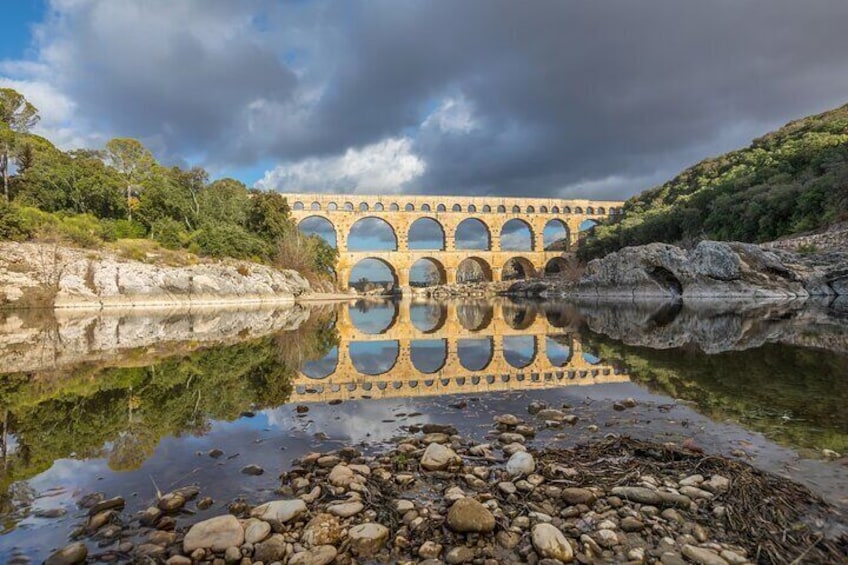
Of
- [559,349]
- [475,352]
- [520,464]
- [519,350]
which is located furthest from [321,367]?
[520,464]

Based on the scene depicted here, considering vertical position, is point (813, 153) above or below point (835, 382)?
above

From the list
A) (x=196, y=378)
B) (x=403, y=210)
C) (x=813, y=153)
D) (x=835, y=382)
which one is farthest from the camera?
(x=403, y=210)

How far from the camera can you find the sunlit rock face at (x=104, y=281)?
71.3ft

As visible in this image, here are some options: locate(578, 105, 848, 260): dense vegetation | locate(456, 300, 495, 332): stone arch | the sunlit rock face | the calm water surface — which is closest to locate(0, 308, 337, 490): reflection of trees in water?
the calm water surface

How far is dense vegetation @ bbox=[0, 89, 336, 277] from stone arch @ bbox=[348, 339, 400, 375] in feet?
70.4

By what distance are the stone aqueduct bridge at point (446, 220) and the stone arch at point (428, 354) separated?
4356cm

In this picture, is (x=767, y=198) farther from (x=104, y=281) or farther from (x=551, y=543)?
(x=104, y=281)

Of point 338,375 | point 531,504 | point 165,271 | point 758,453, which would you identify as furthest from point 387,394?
point 165,271

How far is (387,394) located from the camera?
6305 mm

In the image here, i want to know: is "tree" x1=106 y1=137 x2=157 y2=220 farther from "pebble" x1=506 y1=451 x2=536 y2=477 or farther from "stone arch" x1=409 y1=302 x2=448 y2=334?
"pebble" x1=506 y1=451 x2=536 y2=477

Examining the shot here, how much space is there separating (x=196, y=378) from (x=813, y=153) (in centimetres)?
5013

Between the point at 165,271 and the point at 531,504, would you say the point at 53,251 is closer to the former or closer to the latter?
the point at 165,271

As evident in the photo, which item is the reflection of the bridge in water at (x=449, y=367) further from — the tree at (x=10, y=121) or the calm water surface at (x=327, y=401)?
the tree at (x=10, y=121)

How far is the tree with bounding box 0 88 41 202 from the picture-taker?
1129 inches
